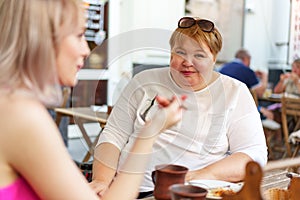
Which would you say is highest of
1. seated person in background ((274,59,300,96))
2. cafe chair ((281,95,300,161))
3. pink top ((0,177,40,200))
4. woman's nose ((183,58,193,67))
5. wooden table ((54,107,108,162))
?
woman's nose ((183,58,193,67))

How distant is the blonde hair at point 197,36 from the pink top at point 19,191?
971 millimetres

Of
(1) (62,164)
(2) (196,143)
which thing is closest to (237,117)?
(2) (196,143)

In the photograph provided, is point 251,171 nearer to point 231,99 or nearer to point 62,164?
point 62,164

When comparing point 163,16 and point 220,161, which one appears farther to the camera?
point 163,16

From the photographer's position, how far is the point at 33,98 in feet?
3.08

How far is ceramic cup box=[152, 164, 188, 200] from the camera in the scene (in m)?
1.18

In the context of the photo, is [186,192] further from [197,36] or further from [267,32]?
[267,32]

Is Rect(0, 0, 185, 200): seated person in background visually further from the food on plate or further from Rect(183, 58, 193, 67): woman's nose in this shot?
Rect(183, 58, 193, 67): woman's nose

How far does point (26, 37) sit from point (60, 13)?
0.29 ft

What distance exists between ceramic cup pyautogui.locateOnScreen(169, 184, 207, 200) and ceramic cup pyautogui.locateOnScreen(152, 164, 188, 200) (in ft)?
0.20

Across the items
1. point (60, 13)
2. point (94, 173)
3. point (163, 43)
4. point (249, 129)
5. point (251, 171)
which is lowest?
point (94, 173)

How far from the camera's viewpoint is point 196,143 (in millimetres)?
1785

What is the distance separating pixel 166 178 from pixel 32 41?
1.65 feet

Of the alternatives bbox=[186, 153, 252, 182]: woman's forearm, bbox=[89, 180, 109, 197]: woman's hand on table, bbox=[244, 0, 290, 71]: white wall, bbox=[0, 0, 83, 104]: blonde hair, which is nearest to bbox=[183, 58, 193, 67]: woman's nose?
bbox=[186, 153, 252, 182]: woman's forearm
